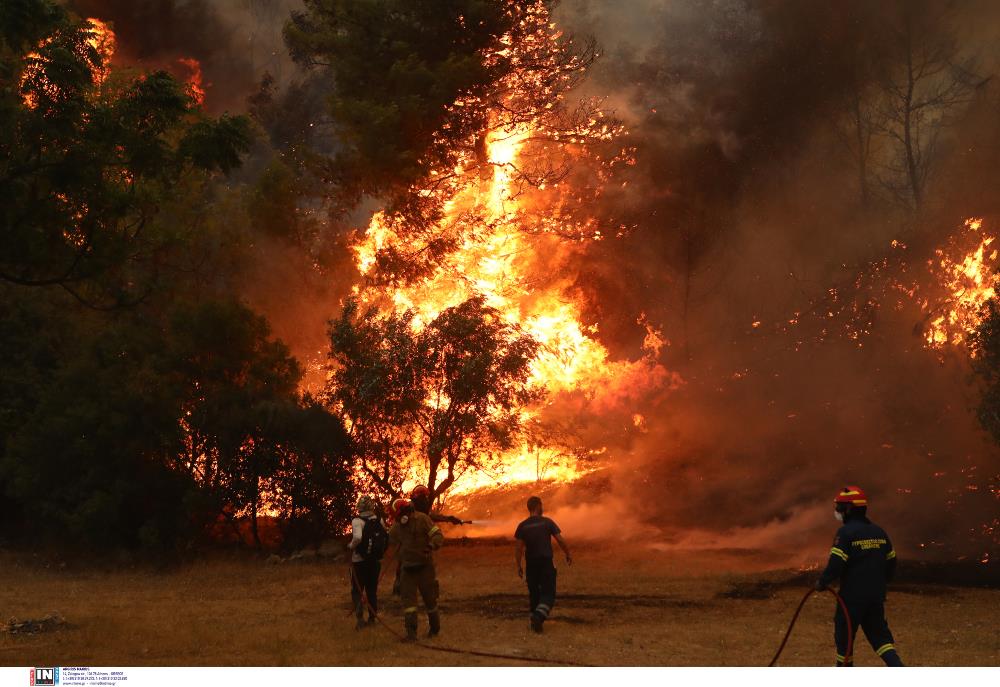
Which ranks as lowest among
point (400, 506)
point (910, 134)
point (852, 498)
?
point (852, 498)

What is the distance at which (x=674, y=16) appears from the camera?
1474 inches

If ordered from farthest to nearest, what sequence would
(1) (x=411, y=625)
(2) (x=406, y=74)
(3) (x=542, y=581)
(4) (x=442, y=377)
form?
(2) (x=406, y=74) → (4) (x=442, y=377) → (3) (x=542, y=581) → (1) (x=411, y=625)

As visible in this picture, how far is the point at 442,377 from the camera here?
27.3 m

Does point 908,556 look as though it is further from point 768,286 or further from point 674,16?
point 674,16

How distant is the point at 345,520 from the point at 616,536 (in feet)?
24.3

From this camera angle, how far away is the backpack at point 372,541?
1684 cm

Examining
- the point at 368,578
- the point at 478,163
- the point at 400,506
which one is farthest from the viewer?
the point at 478,163

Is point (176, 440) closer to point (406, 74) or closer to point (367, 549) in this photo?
point (406, 74)

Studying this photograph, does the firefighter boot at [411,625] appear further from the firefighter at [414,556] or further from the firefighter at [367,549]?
the firefighter at [367,549]

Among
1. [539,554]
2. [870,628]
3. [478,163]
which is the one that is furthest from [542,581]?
[478,163]

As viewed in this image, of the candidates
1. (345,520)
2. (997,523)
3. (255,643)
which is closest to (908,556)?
(997,523)

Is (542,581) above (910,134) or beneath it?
beneath

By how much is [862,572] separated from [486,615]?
853 centimetres

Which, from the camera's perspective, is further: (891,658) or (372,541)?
(372,541)
